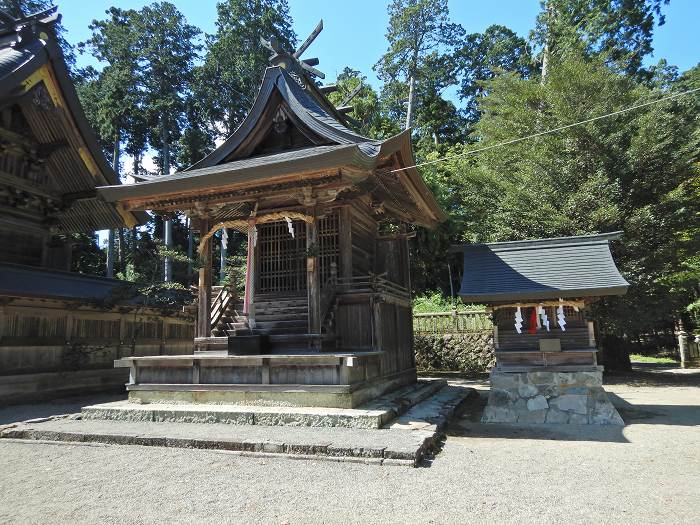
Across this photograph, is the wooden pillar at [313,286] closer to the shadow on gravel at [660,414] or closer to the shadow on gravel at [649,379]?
the shadow on gravel at [660,414]

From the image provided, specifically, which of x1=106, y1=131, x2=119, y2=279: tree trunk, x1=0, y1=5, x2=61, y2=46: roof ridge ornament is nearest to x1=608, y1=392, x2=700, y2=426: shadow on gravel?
x1=0, y1=5, x2=61, y2=46: roof ridge ornament

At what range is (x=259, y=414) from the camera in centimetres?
762

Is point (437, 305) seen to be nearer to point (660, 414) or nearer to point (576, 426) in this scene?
point (660, 414)

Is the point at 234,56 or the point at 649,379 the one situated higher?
the point at 234,56

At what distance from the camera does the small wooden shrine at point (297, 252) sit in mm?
8352

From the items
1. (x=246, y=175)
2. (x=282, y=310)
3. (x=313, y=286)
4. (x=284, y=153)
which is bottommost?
(x=282, y=310)

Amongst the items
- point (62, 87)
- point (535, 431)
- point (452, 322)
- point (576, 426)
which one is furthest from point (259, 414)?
point (452, 322)

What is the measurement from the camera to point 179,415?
805cm

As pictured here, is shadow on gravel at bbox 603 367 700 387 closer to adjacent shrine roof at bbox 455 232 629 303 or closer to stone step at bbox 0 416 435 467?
adjacent shrine roof at bbox 455 232 629 303

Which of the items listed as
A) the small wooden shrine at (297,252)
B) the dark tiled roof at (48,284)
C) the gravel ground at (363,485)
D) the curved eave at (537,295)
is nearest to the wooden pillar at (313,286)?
the small wooden shrine at (297,252)

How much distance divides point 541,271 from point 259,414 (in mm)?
6697

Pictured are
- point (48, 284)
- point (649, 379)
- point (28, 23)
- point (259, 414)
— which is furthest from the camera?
point (649, 379)

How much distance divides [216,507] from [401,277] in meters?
9.77

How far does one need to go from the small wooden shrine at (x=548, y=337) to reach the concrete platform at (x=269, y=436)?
75.5 inches
